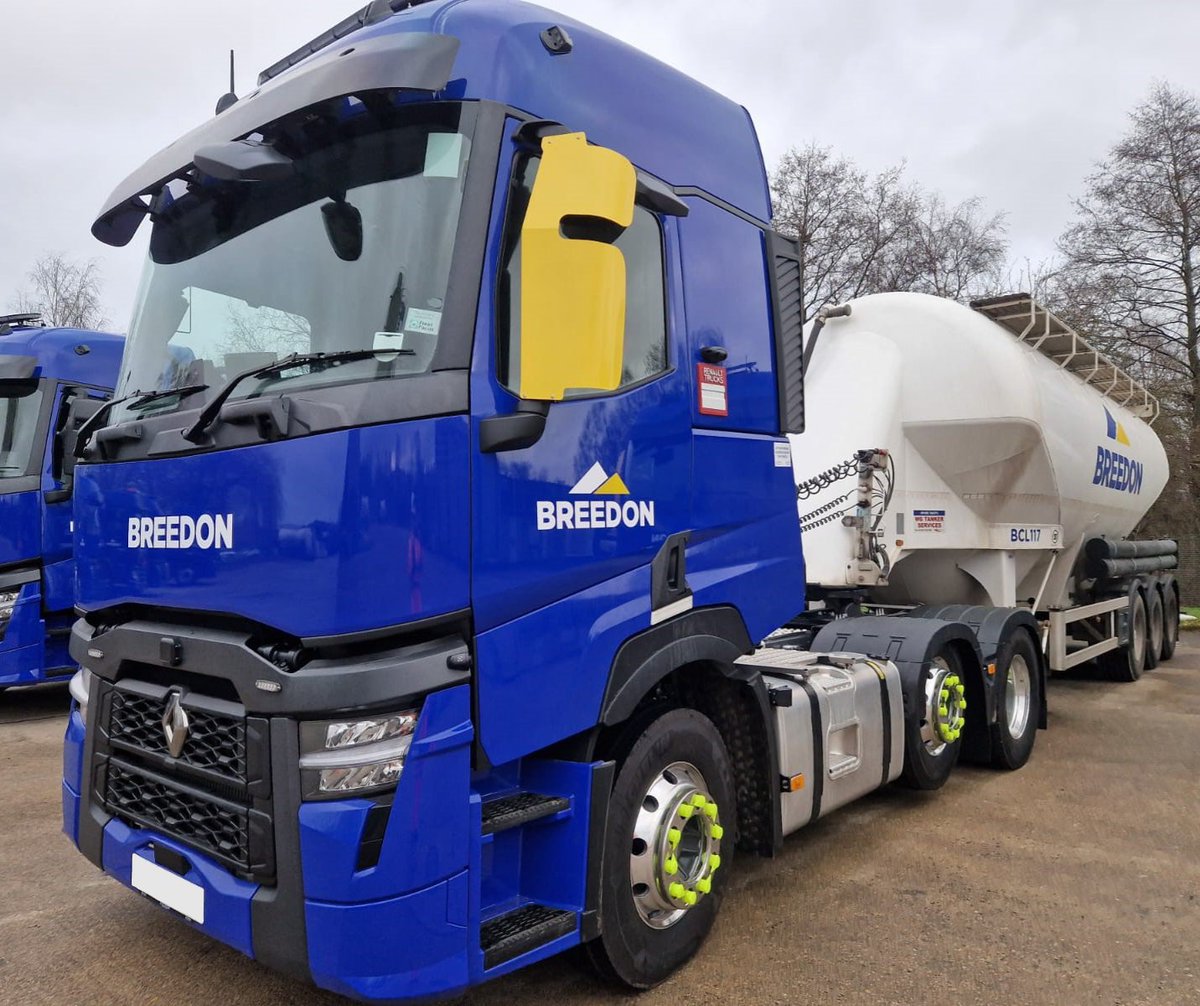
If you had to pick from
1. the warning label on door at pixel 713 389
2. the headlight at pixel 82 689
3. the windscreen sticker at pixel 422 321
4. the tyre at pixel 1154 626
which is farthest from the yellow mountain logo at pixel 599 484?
the tyre at pixel 1154 626

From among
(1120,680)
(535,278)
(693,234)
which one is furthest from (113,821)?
(1120,680)

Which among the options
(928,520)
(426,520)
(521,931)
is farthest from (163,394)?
(928,520)

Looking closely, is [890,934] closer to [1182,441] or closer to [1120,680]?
[1120,680]

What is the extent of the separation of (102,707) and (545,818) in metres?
1.56

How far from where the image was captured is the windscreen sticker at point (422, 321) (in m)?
2.61

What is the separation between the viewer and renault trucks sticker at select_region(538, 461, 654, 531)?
2.88 metres

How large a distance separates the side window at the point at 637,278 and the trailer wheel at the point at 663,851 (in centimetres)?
126

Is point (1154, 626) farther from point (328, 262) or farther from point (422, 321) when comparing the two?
point (328, 262)

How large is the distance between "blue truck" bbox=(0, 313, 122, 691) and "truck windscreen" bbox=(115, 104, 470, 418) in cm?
525

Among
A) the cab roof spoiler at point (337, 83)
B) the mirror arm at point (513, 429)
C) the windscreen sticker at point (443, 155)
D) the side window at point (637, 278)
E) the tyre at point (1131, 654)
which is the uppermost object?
the cab roof spoiler at point (337, 83)

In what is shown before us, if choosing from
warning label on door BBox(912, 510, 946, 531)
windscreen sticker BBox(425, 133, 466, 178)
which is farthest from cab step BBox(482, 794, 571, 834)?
warning label on door BBox(912, 510, 946, 531)

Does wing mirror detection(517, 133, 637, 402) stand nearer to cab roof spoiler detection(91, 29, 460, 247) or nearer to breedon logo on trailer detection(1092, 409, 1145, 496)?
cab roof spoiler detection(91, 29, 460, 247)

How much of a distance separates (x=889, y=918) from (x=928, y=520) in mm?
3425

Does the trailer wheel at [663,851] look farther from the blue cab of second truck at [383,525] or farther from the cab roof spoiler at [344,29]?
the cab roof spoiler at [344,29]
